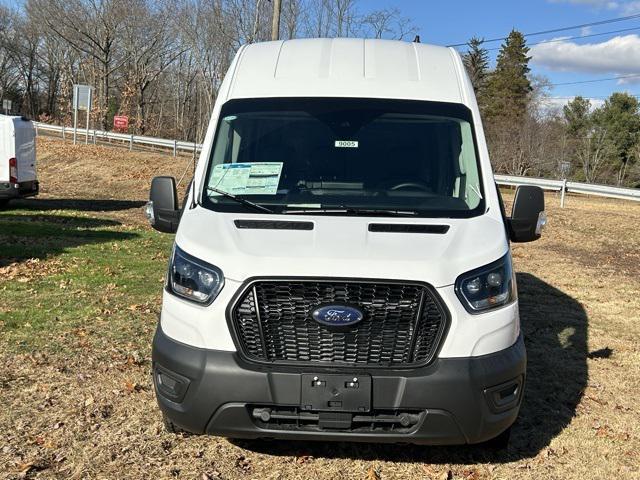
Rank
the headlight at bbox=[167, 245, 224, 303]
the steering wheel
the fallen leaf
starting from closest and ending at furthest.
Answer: the headlight at bbox=[167, 245, 224, 303]
the fallen leaf
the steering wheel

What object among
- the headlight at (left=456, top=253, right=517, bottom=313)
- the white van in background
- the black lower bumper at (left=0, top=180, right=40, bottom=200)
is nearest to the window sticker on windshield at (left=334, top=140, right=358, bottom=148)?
the headlight at (left=456, top=253, right=517, bottom=313)

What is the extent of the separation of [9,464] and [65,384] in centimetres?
124

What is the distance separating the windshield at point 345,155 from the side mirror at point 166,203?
33 centimetres

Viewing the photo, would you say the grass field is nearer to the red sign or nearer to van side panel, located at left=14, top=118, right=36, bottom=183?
van side panel, located at left=14, top=118, right=36, bottom=183

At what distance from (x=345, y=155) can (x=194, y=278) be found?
56.9 inches

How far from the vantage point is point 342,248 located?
10.8ft

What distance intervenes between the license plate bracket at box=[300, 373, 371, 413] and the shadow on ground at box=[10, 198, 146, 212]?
15.1m

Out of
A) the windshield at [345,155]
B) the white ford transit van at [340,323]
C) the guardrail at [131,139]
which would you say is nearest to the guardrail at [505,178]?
the guardrail at [131,139]

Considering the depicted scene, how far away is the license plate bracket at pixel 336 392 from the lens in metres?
3.17

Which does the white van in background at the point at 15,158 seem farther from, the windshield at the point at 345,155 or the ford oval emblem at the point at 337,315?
the ford oval emblem at the point at 337,315

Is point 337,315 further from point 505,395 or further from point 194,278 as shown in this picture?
point 505,395

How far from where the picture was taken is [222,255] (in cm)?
328

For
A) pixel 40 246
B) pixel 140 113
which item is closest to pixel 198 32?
pixel 140 113

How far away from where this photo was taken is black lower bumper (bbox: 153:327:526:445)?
125 inches
